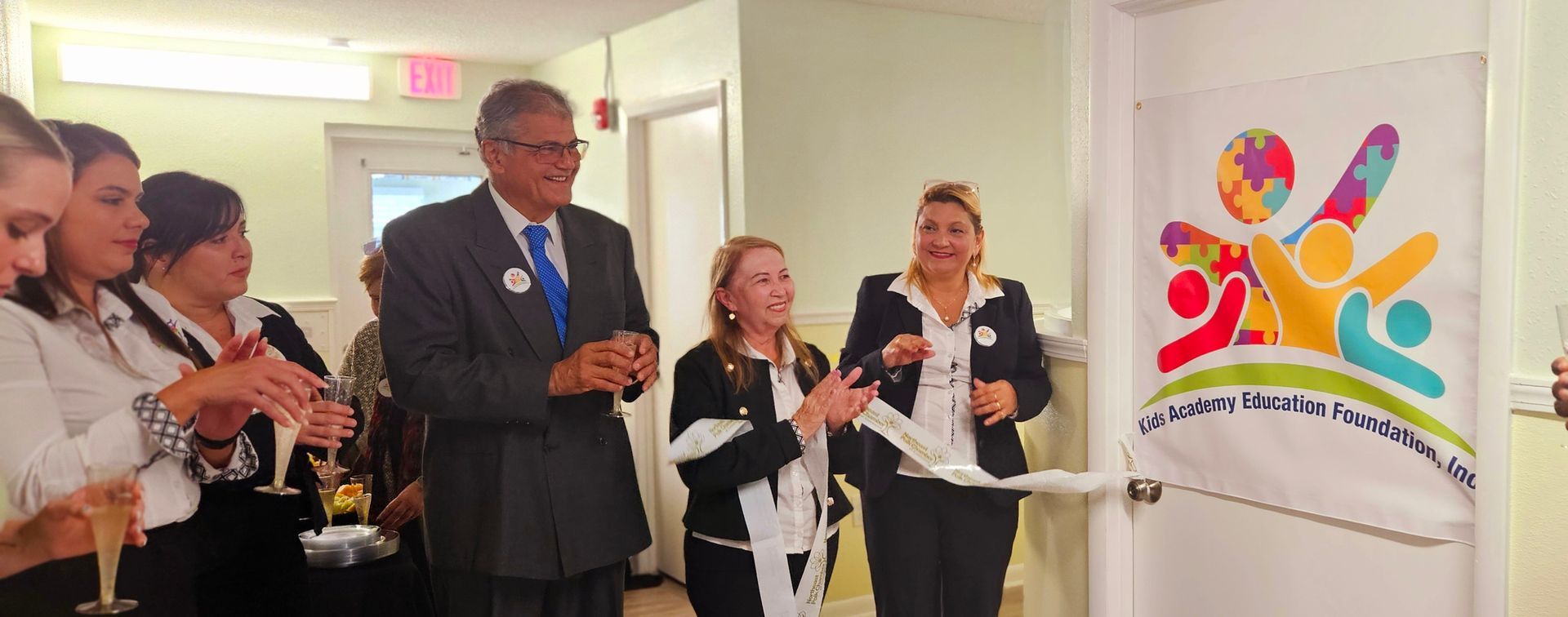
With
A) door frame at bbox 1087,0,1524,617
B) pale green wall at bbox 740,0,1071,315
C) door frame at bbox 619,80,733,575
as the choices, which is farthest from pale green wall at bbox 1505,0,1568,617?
door frame at bbox 619,80,733,575

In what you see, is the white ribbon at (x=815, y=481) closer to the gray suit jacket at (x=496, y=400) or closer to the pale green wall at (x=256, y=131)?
the gray suit jacket at (x=496, y=400)

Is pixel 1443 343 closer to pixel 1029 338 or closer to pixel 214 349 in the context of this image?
pixel 1029 338

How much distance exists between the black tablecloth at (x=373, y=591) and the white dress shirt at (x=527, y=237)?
67 cm

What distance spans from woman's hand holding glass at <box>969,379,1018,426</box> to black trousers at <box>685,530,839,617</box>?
53cm

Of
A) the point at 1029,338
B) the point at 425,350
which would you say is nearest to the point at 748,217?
the point at 1029,338

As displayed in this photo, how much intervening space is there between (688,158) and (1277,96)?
1981mm

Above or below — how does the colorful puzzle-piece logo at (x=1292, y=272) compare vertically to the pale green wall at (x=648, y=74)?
below

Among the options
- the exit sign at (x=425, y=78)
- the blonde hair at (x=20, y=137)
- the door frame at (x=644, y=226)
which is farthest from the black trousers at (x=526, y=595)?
the door frame at (x=644, y=226)

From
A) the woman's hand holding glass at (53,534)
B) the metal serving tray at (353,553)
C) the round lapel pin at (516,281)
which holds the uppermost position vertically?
the round lapel pin at (516,281)

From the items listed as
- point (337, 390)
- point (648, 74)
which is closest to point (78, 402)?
point (337, 390)

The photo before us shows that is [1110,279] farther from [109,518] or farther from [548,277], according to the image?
[109,518]

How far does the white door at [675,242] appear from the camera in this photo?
352 cm

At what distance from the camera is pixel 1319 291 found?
2100 millimetres

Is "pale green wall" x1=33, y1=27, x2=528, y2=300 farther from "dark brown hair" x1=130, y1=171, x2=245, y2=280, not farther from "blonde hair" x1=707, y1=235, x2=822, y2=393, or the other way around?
"blonde hair" x1=707, y1=235, x2=822, y2=393
